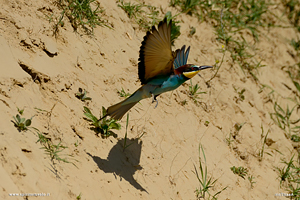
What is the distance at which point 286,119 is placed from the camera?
177 inches

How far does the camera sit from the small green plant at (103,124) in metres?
2.86

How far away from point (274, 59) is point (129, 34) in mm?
2401

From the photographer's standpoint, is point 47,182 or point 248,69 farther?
point 248,69

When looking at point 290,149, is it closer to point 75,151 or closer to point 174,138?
point 174,138

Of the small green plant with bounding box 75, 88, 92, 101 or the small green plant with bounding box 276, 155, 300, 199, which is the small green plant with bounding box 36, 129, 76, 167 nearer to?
the small green plant with bounding box 75, 88, 92, 101

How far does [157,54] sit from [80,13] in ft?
4.01

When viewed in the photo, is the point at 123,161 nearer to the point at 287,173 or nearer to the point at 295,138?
the point at 287,173

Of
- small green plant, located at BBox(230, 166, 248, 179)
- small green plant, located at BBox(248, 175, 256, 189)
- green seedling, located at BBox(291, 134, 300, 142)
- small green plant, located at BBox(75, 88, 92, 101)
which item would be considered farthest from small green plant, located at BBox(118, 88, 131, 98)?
green seedling, located at BBox(291, 134, 300, 142)

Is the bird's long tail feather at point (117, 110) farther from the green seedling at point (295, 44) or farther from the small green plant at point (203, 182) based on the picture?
the green seedling at point (295, 44)

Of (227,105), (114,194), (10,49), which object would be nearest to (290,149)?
(227,105)

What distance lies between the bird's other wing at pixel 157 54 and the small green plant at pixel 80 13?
1008 mm

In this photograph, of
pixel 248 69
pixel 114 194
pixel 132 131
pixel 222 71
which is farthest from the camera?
pixel 248 69

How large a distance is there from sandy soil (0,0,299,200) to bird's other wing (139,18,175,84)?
1.87 ft

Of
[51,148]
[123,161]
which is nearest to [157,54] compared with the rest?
[123,161]
